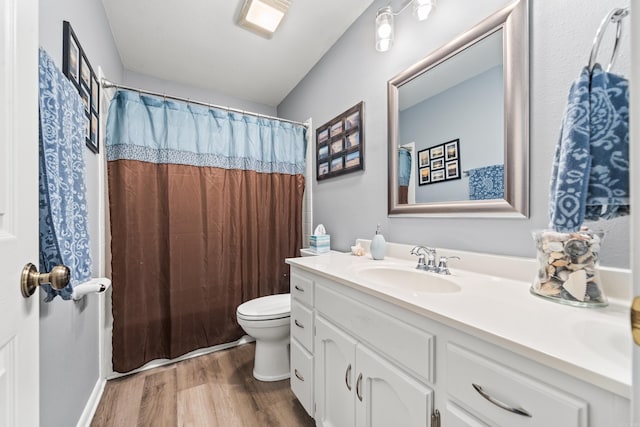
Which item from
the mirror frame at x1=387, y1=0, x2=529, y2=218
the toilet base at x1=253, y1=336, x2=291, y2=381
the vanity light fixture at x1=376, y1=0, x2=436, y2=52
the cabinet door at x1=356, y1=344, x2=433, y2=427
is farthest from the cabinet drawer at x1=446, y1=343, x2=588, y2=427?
the vanity light fixture at x1=376, y1=0, x2=436, y2=52

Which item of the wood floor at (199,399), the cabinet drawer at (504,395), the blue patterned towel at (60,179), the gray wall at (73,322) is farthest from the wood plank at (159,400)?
the cabinet drawer at (504,395)

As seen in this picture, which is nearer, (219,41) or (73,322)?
(73,322)

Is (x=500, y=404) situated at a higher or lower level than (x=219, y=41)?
lower

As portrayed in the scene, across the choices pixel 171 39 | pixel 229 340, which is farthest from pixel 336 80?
pixel 229 340

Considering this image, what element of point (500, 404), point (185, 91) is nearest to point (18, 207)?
point (500, 404)

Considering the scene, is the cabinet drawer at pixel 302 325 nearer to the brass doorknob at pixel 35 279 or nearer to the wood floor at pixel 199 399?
the wood floor at pixel 199 399

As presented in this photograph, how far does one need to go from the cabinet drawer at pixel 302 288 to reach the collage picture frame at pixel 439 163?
777 millimetres

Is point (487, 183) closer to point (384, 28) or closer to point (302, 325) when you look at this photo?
point (384, 28)

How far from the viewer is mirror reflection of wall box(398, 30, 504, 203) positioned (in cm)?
100

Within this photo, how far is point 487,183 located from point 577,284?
47cm

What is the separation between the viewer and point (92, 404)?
4.42ft

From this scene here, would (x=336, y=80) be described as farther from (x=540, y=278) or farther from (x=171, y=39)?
(x=540, y=278)

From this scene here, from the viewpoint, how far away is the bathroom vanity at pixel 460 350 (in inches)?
17.5

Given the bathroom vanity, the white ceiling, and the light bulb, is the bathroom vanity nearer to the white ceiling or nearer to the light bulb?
the light bulb
